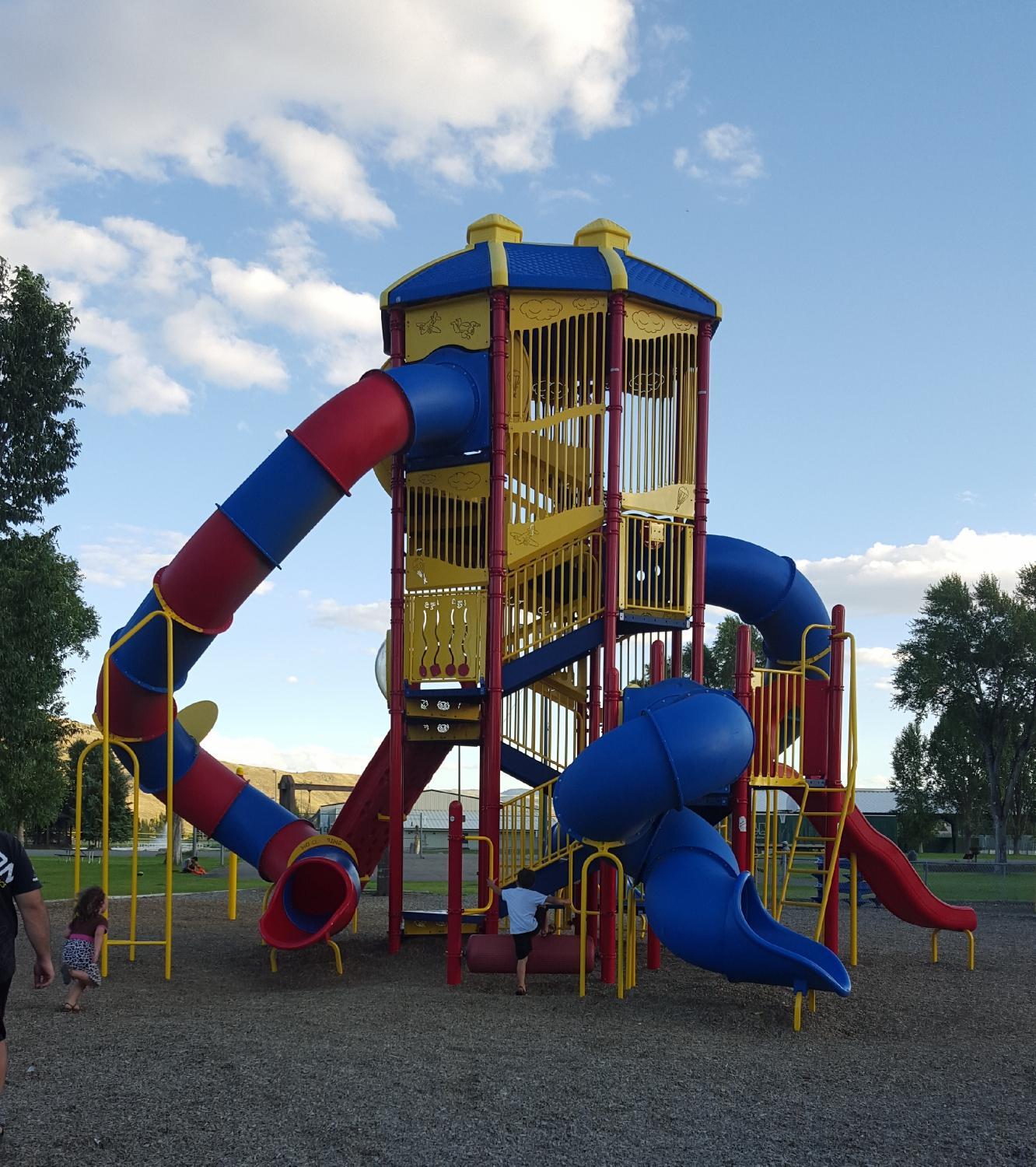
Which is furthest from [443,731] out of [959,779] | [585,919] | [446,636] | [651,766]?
[959,779]

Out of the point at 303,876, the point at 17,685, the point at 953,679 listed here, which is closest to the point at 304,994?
the point at 303,876

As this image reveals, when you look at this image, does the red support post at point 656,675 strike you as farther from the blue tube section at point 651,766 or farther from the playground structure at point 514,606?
the blue tube section at point 651,766

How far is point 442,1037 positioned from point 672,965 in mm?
5315

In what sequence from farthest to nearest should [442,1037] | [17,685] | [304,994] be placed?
[17,685], [304,994], [442,1037]

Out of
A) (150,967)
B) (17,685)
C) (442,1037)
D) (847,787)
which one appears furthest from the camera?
(17,685)

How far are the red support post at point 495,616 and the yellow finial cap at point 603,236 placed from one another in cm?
159

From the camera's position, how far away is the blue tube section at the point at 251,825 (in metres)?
14.5

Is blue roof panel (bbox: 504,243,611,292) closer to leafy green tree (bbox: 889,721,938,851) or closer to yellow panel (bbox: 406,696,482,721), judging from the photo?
yellow panel (bbox: 406,696,482,721)

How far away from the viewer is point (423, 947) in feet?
47.6

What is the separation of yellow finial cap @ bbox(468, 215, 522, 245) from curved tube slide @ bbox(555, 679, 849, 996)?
6.38 metres

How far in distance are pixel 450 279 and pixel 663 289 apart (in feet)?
7.72

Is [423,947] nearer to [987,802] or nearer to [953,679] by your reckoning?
[953,679]

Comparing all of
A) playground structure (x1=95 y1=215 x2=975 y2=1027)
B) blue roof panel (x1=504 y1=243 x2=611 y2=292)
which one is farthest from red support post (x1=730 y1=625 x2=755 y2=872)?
blue roof panel (x1=504 y1=243 x2=611 y2=292)

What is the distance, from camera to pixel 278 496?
12461 mm
